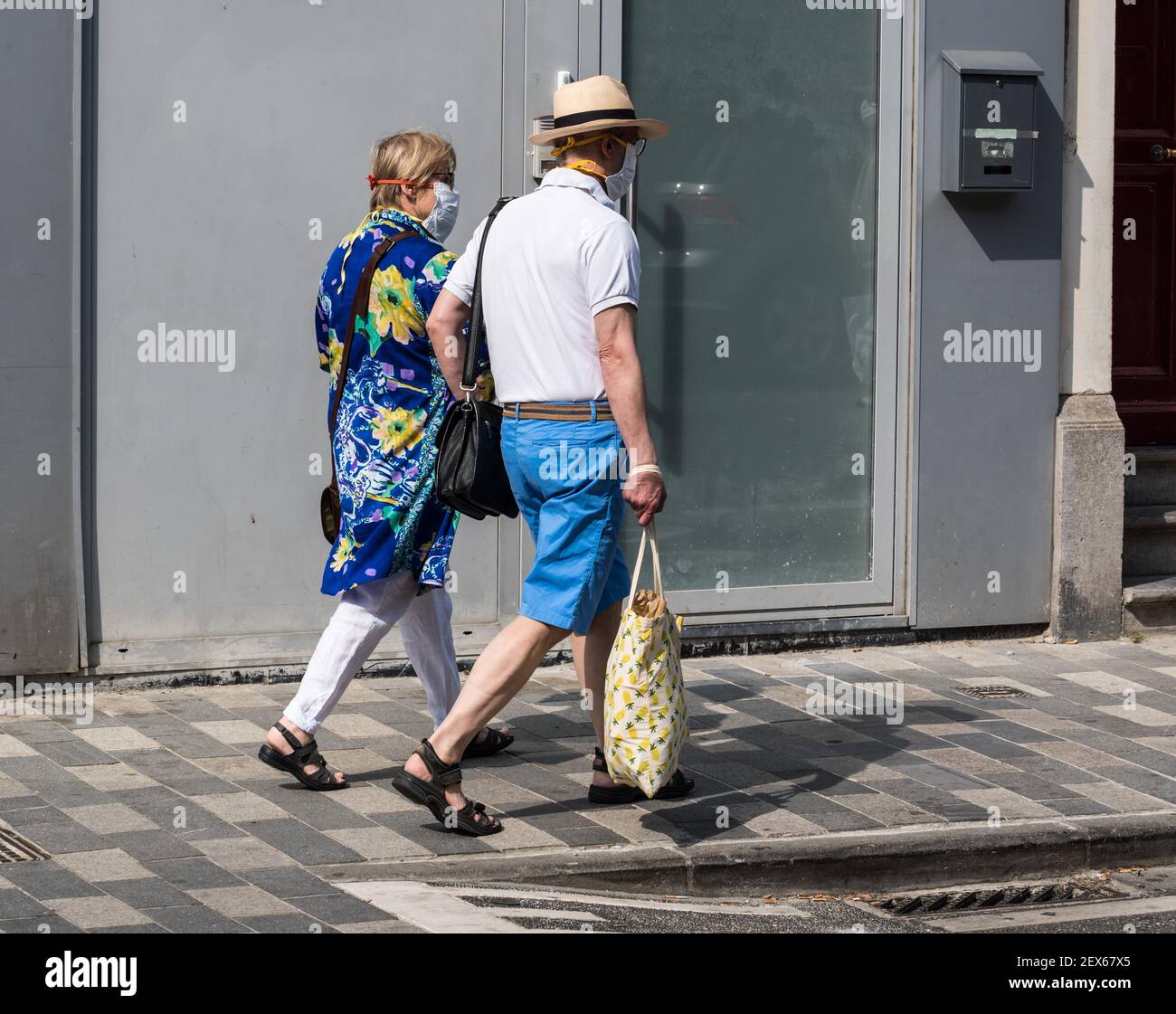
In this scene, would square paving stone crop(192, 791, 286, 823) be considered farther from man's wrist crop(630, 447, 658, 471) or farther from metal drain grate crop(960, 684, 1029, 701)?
metal drain grate crop(960, 684, 1029, 701)

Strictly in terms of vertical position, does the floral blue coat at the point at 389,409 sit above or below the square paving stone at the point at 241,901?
above

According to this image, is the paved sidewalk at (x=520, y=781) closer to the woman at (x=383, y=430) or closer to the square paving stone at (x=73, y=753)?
the square paving stone at (x=73, y=753)

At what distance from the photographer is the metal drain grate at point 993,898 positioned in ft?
17.8

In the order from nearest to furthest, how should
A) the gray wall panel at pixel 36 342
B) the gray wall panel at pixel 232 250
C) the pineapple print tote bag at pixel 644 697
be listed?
the pineapple print tote bag at pixel 644 697 → the gray wall panel at pixel 36 342 → the gray wall panel at pixel 232 250

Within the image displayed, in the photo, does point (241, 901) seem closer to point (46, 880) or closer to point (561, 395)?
point (46, 880)

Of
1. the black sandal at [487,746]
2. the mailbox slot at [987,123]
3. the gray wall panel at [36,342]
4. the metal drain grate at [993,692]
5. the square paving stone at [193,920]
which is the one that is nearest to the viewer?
the square paving stone at [193,920]

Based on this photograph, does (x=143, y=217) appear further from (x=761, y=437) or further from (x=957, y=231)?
(x=957, y=231)

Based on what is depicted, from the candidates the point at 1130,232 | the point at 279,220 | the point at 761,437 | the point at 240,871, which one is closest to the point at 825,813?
the point at 240,871

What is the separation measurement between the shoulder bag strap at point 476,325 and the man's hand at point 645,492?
0.63m

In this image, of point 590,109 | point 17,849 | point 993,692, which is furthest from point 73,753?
point 993,692

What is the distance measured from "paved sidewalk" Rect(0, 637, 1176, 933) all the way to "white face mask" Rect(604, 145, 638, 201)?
75.0 inches

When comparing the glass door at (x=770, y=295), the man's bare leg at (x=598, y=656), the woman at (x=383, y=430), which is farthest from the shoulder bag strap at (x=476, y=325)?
the glass door at (x=770, y=295)

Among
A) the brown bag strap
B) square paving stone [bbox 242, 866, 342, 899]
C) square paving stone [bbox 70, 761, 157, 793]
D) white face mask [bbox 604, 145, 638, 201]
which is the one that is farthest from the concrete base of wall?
square paving stone [bbox 242, 866, 342, 899]

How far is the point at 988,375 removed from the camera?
848 centimetres
